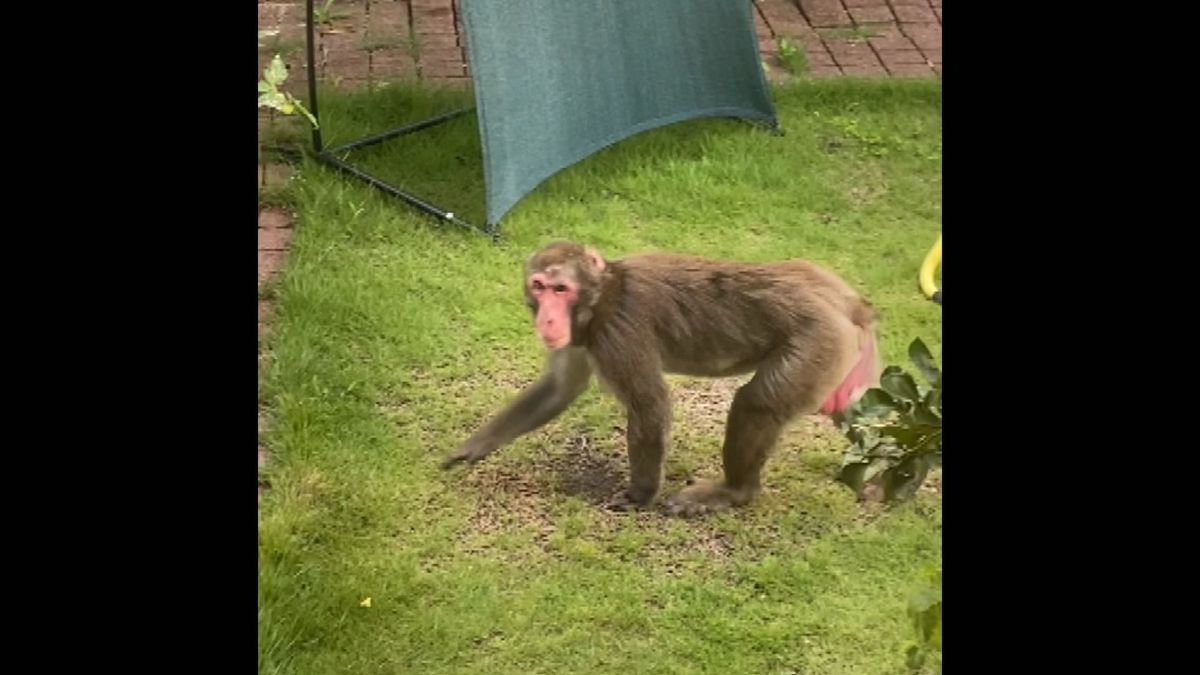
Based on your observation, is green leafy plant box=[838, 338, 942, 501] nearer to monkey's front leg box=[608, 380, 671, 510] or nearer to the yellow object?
the yellow object

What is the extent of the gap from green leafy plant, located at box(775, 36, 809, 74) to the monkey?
179 centimetres

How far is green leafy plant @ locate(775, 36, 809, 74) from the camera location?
15.8 ft

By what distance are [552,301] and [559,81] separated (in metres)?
1.16

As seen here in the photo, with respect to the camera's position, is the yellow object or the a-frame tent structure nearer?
the yellow object

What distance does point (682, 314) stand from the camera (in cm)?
312

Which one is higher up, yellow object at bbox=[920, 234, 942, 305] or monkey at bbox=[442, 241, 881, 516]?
yellow object at bbox=[920, 234, 942, 305]

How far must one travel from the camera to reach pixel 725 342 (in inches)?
124

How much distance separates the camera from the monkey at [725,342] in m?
3.06

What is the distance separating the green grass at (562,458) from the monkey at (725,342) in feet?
0.37

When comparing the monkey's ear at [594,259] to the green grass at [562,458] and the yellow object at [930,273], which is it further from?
the yellow object at [930,273]

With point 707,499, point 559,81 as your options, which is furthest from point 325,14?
point 707,499

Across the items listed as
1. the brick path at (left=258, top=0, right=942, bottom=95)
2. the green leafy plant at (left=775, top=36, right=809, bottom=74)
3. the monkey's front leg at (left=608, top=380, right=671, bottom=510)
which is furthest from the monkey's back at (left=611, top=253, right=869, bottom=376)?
the green leafy plant at (left=775, top=36, right=809, bottom=74)

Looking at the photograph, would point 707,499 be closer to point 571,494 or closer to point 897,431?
point 571,494

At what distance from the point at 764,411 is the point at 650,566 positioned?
397mm
